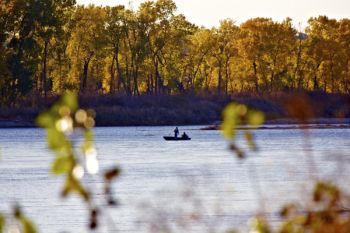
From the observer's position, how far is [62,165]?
11.8 feet

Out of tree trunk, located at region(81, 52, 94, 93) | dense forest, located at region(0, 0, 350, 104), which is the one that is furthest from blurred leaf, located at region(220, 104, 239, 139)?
tree trunk, located at region(81, 52, 94, 93)

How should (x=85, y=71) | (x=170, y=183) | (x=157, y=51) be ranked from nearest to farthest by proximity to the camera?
(x=170, y=183)
(x=85, y=71)
(x=157, y=51)

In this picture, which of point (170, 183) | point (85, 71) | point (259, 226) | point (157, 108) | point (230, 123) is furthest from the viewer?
point (85, 71)

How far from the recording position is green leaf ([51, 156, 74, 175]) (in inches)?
140

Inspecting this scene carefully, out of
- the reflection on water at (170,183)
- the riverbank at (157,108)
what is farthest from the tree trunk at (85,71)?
the reflection on water at (170,183)

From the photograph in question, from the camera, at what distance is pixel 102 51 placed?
10981 cm

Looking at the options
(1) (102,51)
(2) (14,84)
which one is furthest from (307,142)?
(1) (102,51)

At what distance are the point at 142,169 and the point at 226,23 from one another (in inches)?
3394

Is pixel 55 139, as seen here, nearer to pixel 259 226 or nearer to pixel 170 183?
pixel 259 226

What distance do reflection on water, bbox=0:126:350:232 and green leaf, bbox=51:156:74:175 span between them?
0.79 m

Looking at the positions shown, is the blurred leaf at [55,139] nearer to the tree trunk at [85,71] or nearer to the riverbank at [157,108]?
the riverbank at [157,108]

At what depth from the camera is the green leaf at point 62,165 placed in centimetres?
356

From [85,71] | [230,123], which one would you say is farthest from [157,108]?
[230,123]

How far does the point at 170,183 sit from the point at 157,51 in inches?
3240
